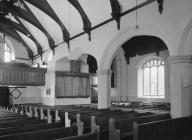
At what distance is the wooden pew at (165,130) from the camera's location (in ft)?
17.8

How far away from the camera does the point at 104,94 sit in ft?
40.9

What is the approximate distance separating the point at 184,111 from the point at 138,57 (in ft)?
38.7

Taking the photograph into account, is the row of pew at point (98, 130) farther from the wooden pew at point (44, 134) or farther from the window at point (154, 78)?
the window at point (154, 78)

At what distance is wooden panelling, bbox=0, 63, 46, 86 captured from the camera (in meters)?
17.3

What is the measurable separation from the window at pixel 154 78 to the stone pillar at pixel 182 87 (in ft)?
31.2

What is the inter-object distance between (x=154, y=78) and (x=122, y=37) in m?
8.08

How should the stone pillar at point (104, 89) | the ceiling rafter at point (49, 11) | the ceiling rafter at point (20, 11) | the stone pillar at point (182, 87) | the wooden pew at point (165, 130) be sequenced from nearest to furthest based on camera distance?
the wooden pew at point (165, 130) < the stone pillar at point (182, 87) < the stone pillar at point (104, 89) < the ceiling rafter at point (49, 11) < the ceiling rafter at point (20, 11)

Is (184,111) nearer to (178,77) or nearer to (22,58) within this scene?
(178,77)

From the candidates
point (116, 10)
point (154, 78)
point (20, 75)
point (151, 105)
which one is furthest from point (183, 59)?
point (20, 75)

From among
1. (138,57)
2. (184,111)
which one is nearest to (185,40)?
(184,111)

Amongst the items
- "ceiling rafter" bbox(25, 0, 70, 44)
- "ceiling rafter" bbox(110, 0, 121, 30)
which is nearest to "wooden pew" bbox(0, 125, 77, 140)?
"ceiling rafter" bbox(110, 0, 121, 30)

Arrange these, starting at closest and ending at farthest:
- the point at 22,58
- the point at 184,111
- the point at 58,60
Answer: the point at 184,111
the point at 58,60
the point at 22,58

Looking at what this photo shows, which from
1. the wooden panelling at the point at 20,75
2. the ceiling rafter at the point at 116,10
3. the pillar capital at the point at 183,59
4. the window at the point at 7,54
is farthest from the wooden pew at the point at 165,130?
the window at the point at 7,54

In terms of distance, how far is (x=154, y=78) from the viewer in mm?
18453
